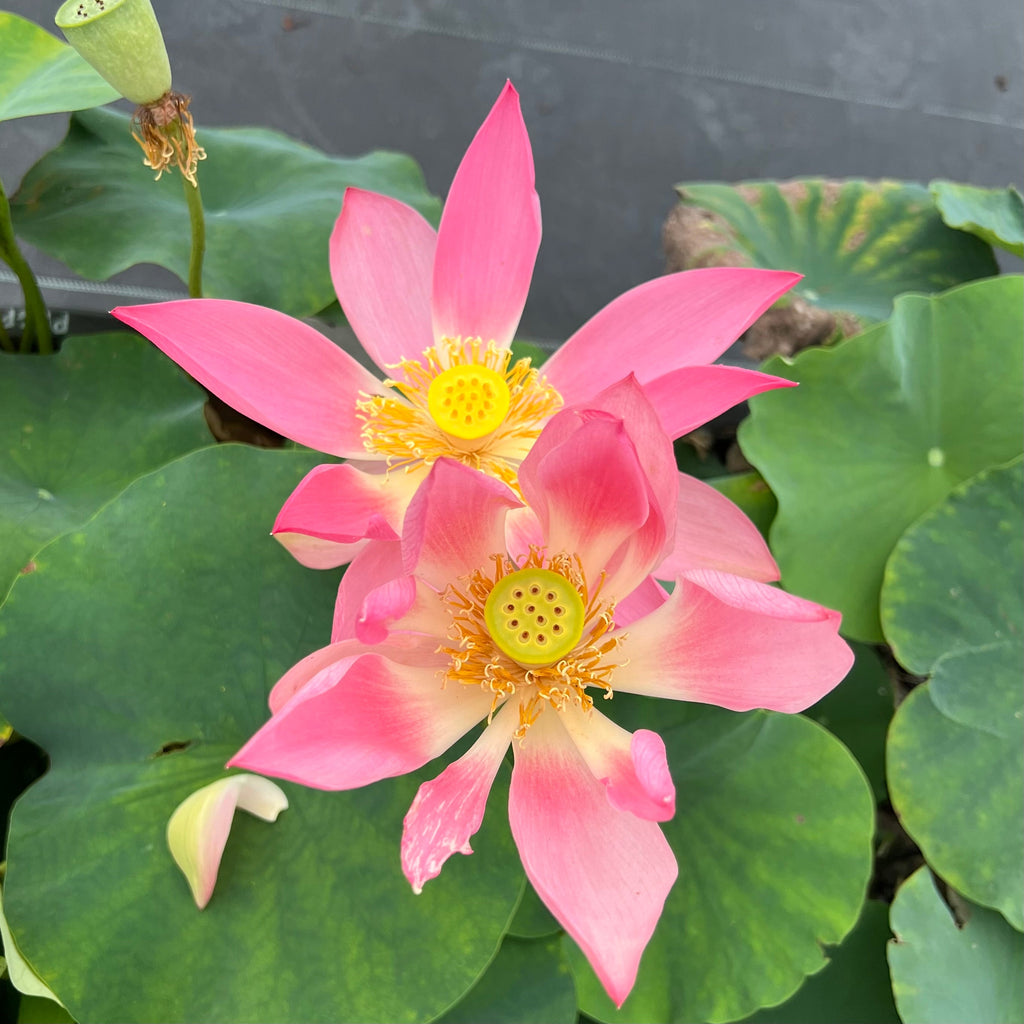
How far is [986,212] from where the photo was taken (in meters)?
0.95

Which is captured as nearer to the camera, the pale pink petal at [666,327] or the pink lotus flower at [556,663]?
the pink lotus flower at [556,663]

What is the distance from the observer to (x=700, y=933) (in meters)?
0.68

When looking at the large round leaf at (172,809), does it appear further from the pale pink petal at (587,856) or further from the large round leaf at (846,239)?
the large round leaf at (846,239)

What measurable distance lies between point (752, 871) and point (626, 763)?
0.86 feet

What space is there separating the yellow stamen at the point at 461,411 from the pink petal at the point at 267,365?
0.06ft

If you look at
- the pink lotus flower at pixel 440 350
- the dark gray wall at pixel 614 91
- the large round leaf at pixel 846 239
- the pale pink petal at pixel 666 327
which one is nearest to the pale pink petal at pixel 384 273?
the pink lotus flower at pixel 440 350

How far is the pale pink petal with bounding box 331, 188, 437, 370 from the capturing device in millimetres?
637

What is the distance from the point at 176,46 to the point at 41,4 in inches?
8.4

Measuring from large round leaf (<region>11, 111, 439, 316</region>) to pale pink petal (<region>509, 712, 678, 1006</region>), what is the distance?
0.46 meters

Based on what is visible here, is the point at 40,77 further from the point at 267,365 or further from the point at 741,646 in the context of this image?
the point at 741,646

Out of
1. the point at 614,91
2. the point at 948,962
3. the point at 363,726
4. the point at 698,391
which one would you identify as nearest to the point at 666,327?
the point at 698,391

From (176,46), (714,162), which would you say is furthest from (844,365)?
(176,46)

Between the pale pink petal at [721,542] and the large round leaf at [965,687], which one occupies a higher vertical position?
the pale pink petal at [721,542]

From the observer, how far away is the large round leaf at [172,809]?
56 cm
